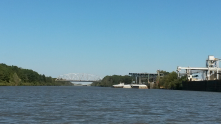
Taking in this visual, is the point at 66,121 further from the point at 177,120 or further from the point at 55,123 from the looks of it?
the point at 177,120

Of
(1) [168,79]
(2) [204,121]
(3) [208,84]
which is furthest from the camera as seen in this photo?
(1) [168,79]

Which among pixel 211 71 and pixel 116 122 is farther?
pixel 211 71

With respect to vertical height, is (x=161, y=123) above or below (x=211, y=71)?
below

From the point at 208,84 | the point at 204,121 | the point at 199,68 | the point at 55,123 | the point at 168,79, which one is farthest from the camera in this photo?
the point at 168,79

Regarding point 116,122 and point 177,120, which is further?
point 177,120

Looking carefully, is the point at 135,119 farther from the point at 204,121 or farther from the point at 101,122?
the point at 204,121

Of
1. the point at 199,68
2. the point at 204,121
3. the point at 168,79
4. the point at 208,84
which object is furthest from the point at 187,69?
the point at 204,121

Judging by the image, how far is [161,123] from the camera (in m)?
26.5

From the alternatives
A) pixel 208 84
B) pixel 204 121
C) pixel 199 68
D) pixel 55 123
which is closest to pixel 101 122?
pixel 55 123

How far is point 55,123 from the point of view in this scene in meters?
25.5

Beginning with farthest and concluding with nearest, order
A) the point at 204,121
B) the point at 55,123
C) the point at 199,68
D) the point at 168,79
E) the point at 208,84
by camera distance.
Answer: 1. the point at 168,79
2. the point at 199,68
3. the point at 208,84
4. the point at 204,121
5. the point at 55,123

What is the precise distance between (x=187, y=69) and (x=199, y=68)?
20.5ft

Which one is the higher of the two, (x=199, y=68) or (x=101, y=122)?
(x=199, y=68)

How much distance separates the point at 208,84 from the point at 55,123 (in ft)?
379
